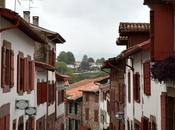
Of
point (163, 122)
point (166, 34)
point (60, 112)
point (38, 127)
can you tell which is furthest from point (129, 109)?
point (60, 112)

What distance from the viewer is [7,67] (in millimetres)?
19953

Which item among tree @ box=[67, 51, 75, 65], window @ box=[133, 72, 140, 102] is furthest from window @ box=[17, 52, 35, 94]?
tree @ box=[67, 51, 75, 65]

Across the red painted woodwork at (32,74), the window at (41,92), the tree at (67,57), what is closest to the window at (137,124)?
the red painted woodwork at (32,74)

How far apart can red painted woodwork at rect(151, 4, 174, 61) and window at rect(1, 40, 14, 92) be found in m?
5.50

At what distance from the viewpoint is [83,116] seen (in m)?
72.0

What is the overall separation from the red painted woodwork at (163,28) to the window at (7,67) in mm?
5498

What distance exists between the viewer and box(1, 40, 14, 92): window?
1820cm

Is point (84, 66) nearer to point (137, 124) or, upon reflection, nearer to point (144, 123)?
point (137, 124)

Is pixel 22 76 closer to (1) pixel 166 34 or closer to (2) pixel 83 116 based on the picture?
(1) pixel 166 34

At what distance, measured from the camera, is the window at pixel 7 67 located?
1820 cm

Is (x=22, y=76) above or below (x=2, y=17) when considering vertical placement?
below

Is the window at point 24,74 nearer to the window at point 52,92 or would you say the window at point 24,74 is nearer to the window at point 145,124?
the window at point 145,124

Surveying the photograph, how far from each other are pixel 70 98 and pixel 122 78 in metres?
41.5

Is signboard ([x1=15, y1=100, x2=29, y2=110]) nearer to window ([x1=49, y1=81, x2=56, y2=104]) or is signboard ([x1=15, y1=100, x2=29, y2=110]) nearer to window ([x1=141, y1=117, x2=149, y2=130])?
window ([x1=141, y1=117, x2=149, y2=130])
